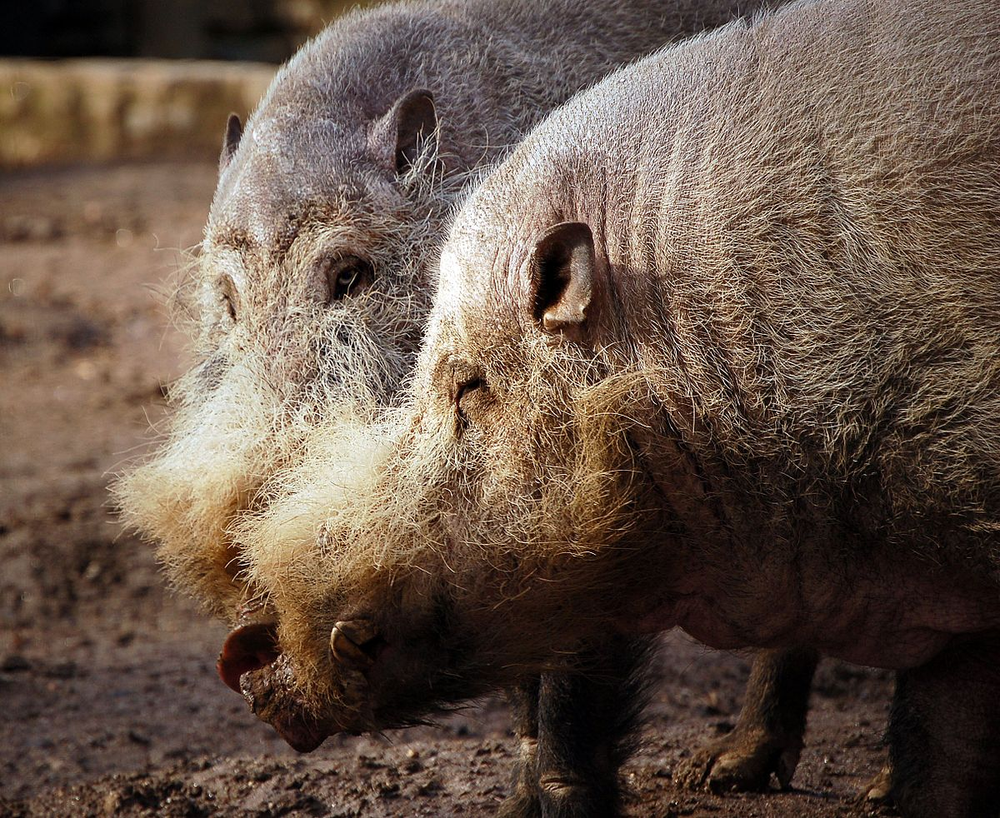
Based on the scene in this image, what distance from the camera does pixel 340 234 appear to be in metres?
3.81

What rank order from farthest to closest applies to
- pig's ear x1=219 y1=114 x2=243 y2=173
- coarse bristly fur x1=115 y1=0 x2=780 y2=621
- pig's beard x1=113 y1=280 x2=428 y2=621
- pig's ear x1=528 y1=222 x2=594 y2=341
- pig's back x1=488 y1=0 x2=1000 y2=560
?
pig's ear x1=219 y1=114 x2=243 y2=173 → coarse bristly fur x1=115 y1=0 x2=780 y2=621 → pig's beard x1=113 y1=280 x2=428 y2=621 → pig's ear x1=528 y1=222 x2=594 y2=341 → pig's back x1=488 y1=0 x2=1000 y2=560

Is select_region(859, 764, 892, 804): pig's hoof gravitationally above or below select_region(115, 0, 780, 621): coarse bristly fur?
below

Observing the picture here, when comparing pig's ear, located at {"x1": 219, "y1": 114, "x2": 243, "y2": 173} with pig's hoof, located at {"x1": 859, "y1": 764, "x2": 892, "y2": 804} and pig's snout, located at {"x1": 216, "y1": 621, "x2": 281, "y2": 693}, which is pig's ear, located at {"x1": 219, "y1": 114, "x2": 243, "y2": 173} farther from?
pig's hoof, located at {"x1": 859, "y1": 764, "x2": 892, "y2": 804}

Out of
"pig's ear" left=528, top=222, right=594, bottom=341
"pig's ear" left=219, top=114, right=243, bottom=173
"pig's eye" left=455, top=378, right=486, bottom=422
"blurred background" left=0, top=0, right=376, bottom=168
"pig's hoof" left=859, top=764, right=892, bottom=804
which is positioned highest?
"blurred background" left=0, top=0, right=376, bottom=168

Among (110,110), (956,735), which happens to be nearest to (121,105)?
(110,110)

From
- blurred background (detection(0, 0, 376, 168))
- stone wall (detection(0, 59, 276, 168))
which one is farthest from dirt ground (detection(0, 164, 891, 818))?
stone wall (detection(0, 59, 276, 168))

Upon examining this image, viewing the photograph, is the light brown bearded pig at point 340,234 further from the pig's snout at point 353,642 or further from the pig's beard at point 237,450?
→ the pig's snout at point 353,642

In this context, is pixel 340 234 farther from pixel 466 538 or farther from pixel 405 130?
pixel 466 538

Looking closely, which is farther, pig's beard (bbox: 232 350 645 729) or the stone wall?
the stone wall

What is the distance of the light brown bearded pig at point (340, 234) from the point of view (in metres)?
3.53

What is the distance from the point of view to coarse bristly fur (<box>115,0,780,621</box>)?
357cm

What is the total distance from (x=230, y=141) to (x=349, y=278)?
0.81 metres

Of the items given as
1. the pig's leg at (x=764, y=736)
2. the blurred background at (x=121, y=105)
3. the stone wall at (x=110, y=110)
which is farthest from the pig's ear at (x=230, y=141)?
the stone wall at (x=110, y=110)

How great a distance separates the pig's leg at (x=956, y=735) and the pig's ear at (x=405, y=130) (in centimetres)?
207
